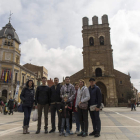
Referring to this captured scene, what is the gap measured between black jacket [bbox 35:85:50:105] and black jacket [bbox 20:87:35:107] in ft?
0.70

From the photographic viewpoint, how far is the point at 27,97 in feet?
17.9

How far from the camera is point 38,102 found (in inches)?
219

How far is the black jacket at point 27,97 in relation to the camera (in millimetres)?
5373

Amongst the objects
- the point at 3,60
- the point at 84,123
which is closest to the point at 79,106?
the point at 84,123

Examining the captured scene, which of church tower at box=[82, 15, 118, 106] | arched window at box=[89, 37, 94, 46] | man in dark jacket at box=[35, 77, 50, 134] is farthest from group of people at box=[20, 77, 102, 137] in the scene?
arched window at box=[89, 37, 94, 46]

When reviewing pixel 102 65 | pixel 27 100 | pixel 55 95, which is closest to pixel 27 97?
pixel 27 100

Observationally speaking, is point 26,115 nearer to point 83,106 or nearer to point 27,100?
point 27,100

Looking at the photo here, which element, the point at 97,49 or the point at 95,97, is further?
the point at 97,49

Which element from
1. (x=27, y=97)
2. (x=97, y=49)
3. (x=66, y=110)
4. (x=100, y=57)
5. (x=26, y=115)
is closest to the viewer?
(x=66, y=110)

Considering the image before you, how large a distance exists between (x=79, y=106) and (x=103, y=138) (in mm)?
1246

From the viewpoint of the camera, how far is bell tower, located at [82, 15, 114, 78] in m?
36.8

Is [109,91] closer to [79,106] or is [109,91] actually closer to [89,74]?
[89,74]

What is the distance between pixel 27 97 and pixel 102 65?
33.2 metres

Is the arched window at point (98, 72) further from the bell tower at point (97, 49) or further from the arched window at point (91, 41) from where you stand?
the arched window at point (91, 41)
